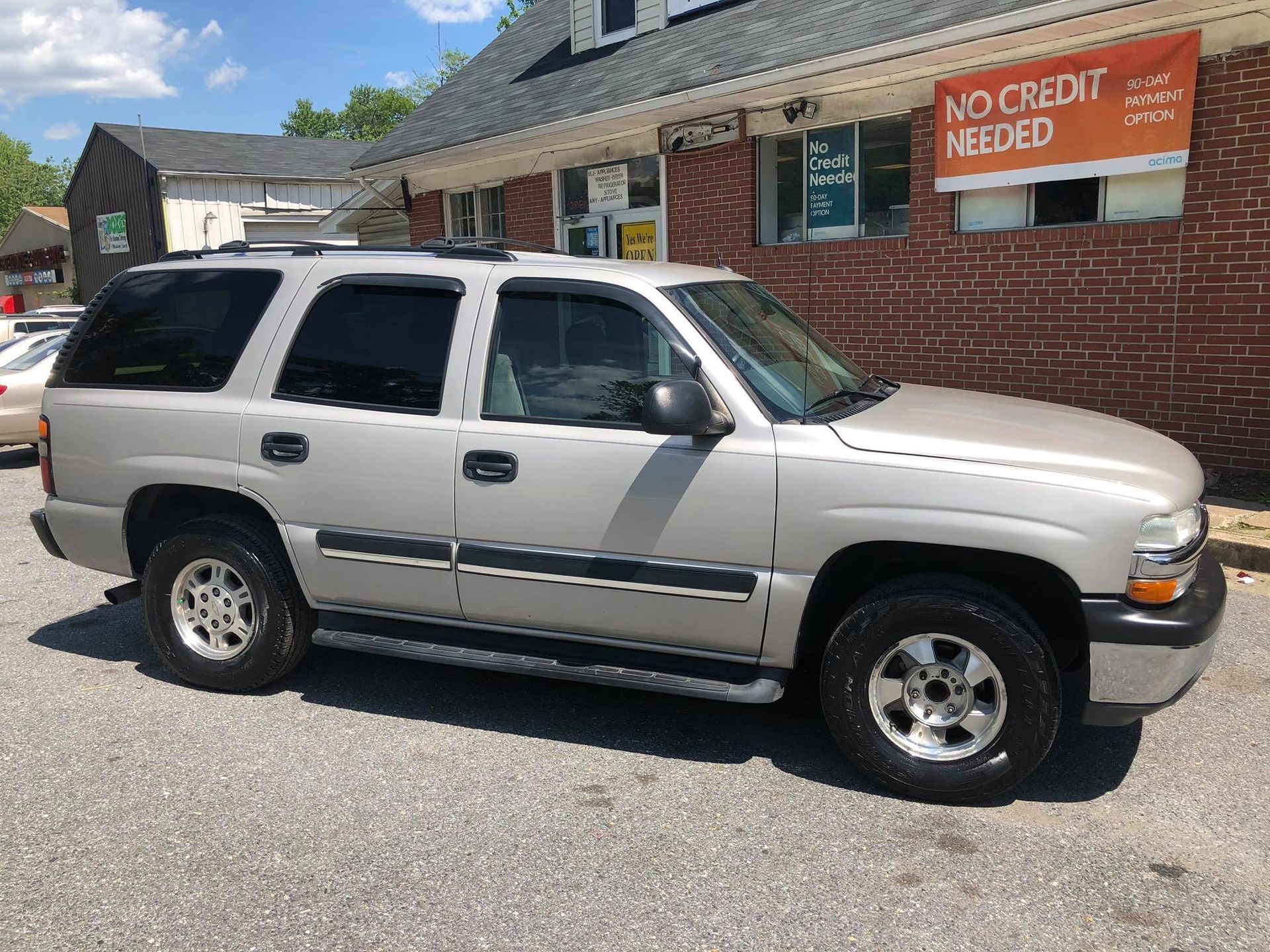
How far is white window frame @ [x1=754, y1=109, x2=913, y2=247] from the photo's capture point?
9664 mm

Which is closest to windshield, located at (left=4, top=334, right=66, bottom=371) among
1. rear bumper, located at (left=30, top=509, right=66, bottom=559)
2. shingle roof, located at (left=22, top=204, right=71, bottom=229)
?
rear bumper, located at (left=30, top=509, right=66, bottom=559)

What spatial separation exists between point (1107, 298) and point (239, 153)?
1086 inches

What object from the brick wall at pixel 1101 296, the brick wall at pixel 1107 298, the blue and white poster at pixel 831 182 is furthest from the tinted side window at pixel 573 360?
the blue and white poster at pixel 831 182

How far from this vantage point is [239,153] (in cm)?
3003

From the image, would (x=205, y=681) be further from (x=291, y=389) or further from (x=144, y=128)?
(x=144, y=128)

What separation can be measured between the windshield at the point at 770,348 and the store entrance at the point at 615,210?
760cm

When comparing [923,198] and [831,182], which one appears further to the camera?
[831,182]

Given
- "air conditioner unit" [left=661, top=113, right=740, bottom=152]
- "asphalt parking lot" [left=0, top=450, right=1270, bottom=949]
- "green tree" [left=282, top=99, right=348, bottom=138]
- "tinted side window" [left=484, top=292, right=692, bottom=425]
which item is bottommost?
"asphalt parking lot" [left=0, top=450, right=1270, bottom=949]

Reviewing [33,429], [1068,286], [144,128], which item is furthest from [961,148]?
[144,128]

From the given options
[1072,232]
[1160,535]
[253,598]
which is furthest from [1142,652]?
[1072,232]

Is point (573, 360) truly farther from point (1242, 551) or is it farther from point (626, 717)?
point (1242, 551)

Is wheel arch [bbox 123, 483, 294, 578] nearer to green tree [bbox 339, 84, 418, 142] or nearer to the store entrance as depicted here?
the store entrance

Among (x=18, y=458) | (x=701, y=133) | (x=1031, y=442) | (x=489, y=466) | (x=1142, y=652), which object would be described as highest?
(x=701, y=133)

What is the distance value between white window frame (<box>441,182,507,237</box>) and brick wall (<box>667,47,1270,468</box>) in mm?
5084
